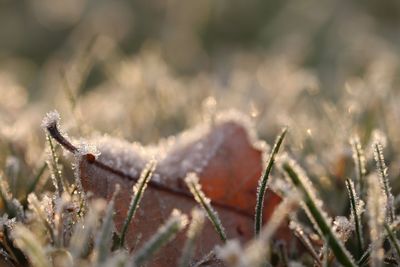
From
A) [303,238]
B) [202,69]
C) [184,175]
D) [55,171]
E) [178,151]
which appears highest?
[202,69]

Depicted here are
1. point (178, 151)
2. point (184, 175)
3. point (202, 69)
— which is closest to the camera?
point (184, 175)

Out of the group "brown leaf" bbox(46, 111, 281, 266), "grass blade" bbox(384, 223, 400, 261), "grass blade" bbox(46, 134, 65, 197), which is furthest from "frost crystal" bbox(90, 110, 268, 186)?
"grass blade" bbox(384, 223, 400, 261)

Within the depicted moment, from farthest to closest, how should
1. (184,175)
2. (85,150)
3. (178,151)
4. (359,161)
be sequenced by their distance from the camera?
(178,151) < (184,175) < (359,161) < (85,150)

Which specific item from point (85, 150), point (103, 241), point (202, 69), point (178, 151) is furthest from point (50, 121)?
point (202, 69)

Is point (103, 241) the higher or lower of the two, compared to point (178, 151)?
lower

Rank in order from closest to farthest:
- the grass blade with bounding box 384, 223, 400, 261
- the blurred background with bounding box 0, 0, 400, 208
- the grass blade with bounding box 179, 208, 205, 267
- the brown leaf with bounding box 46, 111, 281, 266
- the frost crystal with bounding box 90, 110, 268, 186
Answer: the grass blade with bounding box 179, 208, 205, 267 < the grass blade with bounding box 384, 223, 400, 261 < the brown leaf with bounding box 46, 111, 281, 266 < the frost crystal with bounding box 90, 110, 268, 186 < the blurred background with bounding box 0, 0, 400, 208

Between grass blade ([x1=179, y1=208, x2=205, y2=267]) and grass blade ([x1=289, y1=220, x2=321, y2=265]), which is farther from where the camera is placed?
grass blade ([x1=289, y1=220, x2=321, y2=265])

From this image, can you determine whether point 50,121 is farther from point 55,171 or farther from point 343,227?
point 343,227

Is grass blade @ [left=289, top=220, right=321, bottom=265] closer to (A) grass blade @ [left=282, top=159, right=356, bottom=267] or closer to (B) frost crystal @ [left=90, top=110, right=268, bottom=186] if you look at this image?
(A) grass blade @ [left=282, top=159, right=356, bottom=267]

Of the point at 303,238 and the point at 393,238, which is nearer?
the point at 393,238
